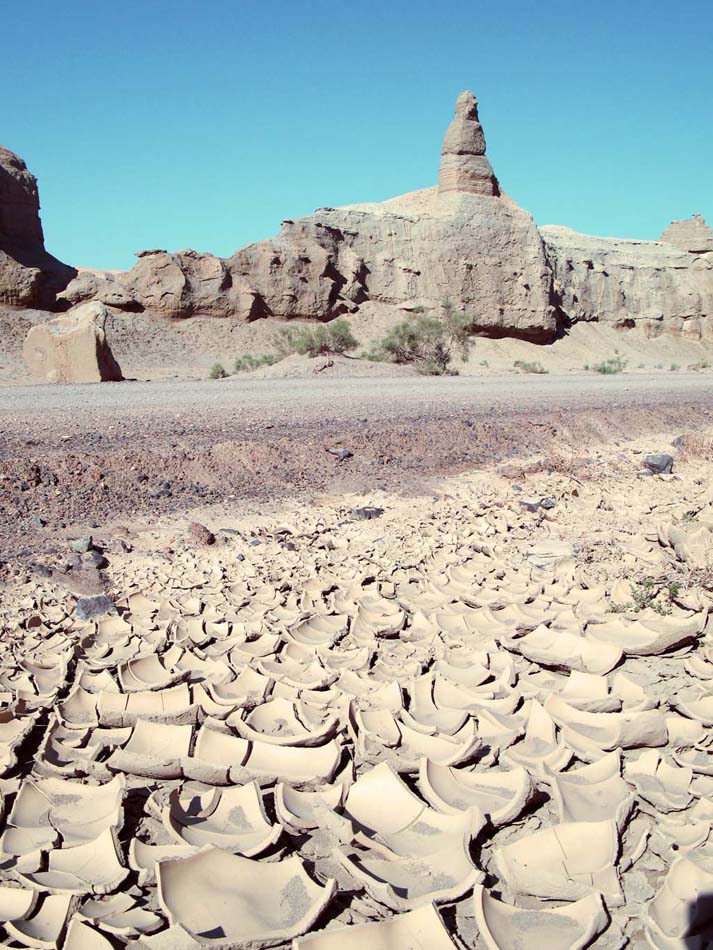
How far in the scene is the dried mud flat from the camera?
1994mm

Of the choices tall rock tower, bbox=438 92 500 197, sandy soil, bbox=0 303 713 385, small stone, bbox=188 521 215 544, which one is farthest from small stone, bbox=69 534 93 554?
tall rock tower, bbox=438 92 500 197

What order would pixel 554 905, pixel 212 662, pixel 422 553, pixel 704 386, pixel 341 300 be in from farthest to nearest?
pixel 341 300
pixel 704 386
pixel 422 553
pixel 212 662
pixel 554 905

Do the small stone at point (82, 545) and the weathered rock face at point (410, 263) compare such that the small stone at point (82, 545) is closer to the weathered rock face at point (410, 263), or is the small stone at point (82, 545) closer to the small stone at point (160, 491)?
the small stone at point (160, 491)

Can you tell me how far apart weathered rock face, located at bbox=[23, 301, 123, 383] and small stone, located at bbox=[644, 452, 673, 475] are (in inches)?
417

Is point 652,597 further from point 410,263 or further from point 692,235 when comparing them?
point 692,235

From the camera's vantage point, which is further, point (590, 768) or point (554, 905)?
point (590, 768)

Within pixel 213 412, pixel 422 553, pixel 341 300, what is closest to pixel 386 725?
pixel 422 553

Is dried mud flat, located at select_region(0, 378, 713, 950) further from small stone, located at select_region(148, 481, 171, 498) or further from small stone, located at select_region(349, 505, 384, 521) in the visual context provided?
small stone, located at select_region(148, 481, 171, 498)

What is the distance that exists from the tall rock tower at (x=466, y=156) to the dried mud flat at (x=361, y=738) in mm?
37961

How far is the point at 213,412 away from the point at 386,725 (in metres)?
6.32

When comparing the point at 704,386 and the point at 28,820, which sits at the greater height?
the point at 704,386

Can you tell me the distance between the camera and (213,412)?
8.82 metres

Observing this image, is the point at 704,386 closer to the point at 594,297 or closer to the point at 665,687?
the point at 665,687

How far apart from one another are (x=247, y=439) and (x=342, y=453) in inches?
33.8
